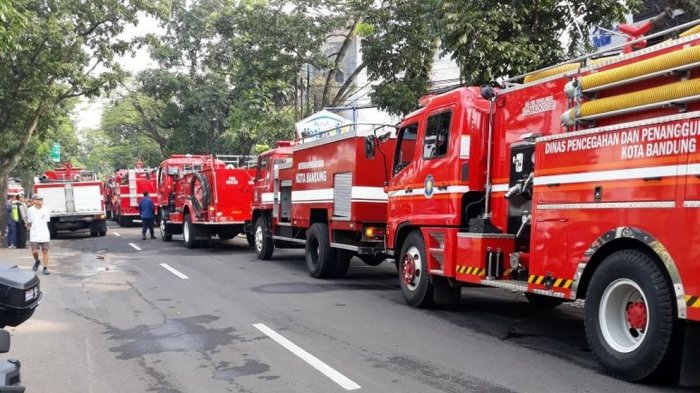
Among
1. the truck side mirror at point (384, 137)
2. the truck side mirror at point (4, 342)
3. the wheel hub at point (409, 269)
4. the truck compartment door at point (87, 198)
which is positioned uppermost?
the truck side mirror at point (384, 137)

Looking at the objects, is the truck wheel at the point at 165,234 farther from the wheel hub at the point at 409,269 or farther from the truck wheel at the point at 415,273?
the wheel hub at the point at 409,269

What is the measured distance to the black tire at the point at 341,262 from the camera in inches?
480

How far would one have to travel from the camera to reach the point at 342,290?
1091cm

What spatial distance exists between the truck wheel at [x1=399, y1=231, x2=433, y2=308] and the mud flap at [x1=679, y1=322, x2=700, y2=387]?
13.4 feet

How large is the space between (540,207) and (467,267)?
157cm

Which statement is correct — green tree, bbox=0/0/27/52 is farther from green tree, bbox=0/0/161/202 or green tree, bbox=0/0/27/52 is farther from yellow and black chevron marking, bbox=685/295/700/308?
yellow and black chevron marking, bbox=685/295/700/308

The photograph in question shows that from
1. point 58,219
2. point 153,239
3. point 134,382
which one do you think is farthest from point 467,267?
point 58,219

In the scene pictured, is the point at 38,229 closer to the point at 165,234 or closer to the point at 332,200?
the point at 332,200

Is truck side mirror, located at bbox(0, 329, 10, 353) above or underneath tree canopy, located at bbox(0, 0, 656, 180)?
underneath

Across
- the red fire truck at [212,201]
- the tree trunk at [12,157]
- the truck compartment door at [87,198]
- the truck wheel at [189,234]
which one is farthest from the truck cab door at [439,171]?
the tree trunk at [12,157]

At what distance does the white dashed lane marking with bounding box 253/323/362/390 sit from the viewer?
545 cm

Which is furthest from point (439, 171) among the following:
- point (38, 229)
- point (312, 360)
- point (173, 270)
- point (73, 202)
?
point (73, 202)

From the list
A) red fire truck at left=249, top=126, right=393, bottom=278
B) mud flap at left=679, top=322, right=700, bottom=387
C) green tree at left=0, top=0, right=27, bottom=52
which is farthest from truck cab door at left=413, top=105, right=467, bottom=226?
green tree at left=0, top=0, right=27, bottom=52

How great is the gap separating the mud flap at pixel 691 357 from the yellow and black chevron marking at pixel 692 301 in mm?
296
